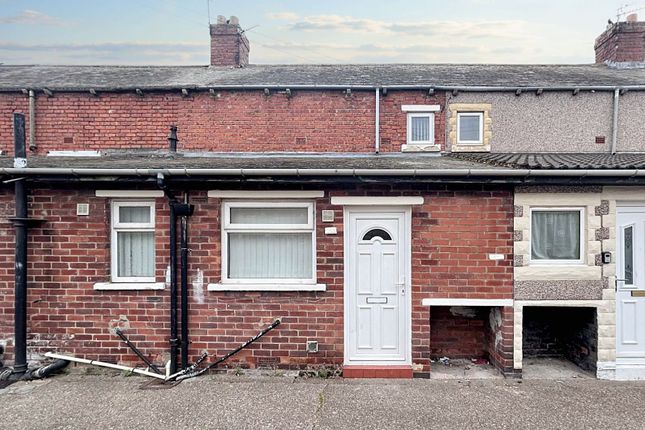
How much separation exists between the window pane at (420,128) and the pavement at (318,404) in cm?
648

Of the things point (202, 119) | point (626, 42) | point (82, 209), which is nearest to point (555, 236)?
point (82, 209)

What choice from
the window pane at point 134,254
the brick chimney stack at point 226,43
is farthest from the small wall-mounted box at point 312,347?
the brick chimney stack at point 226,43

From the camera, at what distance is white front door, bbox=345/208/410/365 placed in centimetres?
540

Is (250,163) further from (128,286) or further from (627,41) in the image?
(627,41)

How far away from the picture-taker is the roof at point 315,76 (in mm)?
9867

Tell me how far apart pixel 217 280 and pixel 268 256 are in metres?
0.79

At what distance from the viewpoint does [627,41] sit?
11281 mm

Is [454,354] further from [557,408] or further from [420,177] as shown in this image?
[420,177]

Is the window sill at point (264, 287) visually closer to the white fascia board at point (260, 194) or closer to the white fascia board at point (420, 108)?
the white fascia board at point (260, 194)

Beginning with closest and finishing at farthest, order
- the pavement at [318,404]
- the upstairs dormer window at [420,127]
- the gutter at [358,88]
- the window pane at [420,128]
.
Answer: the pavement at [318,404] < the gutter at [358,88] < the upstairs dormer window at [420,127] < the window pane at [420,128]

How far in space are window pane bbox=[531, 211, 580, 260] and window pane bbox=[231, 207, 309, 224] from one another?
3238 millimetres

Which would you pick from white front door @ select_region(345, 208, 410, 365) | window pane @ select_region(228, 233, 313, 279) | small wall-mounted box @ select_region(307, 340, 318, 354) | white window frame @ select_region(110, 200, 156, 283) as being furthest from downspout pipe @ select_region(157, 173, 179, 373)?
white front door @ select_region(345, 208, 410, 365)

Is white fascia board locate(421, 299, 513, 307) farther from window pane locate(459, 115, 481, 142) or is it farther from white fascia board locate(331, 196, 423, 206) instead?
window pane locate(459, 115, 481, 142)

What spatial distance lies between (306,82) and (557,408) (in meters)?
A: 8.58
